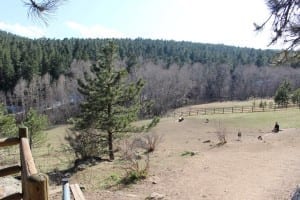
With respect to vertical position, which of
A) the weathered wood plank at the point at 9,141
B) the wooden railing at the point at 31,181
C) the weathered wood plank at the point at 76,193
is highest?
the wooden railing at the point at 31,181

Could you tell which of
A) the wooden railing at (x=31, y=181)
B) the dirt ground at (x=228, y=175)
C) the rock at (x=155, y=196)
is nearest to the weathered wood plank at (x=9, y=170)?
the wooden railing at (x=31, y=181)

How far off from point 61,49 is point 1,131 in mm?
71268

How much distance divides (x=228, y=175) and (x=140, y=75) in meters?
76.4

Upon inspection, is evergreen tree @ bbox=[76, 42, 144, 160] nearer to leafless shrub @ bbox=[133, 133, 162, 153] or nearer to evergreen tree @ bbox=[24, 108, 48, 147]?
leafless shrub @ bbox=[133, 133, 162, 153]

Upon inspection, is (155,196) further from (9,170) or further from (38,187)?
(38,187)

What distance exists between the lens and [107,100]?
23.3m

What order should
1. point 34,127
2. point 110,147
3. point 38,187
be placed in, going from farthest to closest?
point 34,127
point 110,147
point 38,187

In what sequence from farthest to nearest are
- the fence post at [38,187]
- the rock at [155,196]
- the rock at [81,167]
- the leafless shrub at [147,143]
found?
1. the leafless shrub at [147,143]
2. the rock at [81,167]
3. the rock at [155,196]
4. the fence post at [38,187]

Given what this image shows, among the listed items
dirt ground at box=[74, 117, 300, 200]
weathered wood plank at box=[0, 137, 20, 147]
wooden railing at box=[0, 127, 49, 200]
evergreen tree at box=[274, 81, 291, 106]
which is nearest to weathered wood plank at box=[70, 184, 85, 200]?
dirt ground at box=[74, 117, 300, 200]

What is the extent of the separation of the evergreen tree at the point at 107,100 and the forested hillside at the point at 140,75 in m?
30.0

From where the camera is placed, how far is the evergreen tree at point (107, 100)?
76.3 feet

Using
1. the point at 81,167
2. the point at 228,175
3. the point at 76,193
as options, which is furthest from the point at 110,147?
the point at 76,193

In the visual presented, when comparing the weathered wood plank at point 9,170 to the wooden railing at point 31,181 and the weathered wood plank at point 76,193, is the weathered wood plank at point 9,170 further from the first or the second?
the weathered wood plank at point 76,193

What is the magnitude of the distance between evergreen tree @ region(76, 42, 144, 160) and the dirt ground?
546 centimetres
